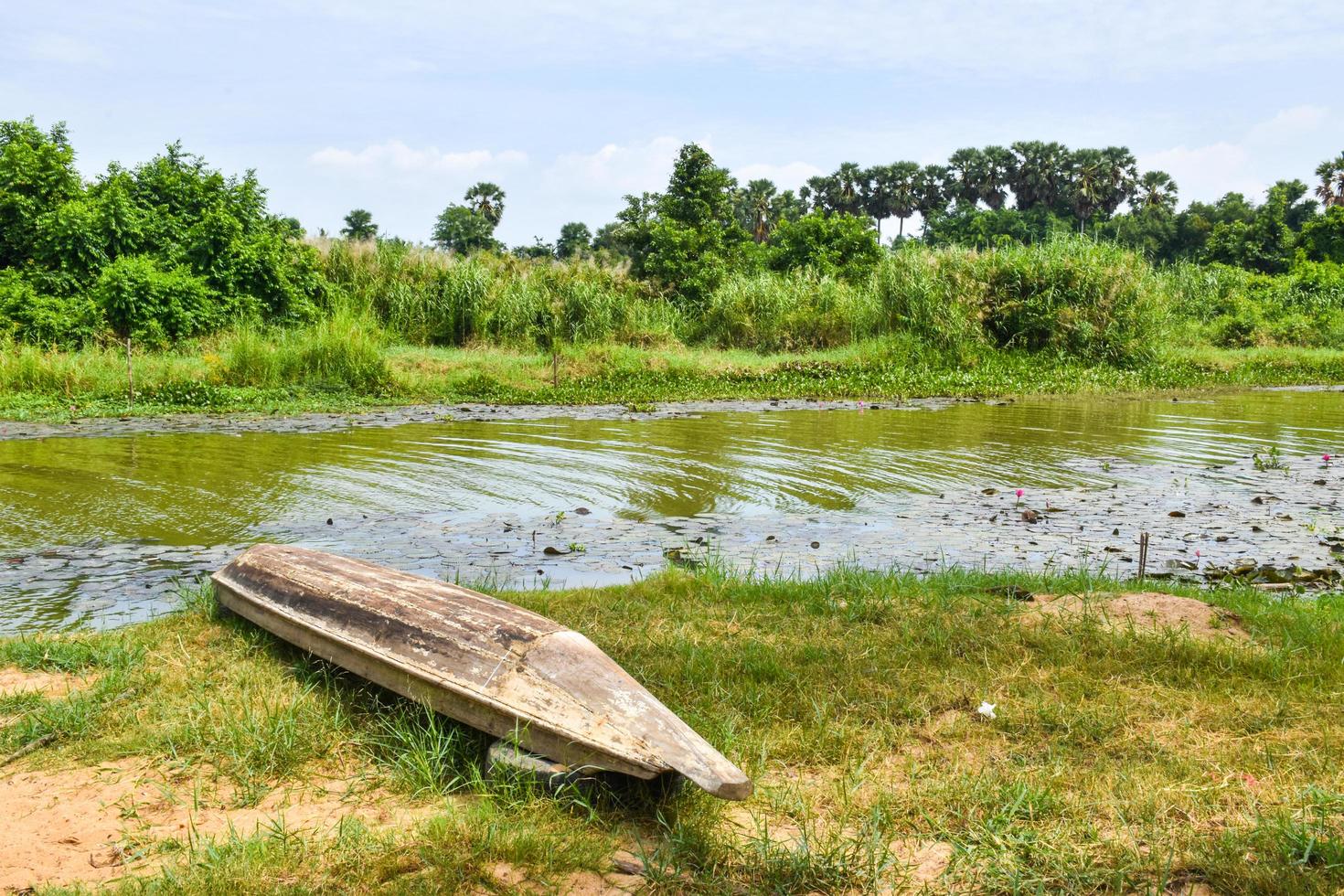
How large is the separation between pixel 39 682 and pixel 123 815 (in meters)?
1.37

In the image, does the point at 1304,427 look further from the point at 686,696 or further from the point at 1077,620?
the point at 686,696

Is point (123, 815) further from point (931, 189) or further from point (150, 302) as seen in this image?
point (931, 189)

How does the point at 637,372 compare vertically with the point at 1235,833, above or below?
above

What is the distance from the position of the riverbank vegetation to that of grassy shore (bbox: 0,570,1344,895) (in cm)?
1195

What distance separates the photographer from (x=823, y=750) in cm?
343

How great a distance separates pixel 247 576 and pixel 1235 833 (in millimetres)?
4122

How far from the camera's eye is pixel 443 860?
8.86 ft

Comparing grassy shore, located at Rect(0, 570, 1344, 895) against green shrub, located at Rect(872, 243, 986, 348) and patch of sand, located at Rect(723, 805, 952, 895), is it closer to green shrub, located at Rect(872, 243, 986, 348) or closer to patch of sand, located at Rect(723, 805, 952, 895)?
patch of sand, located at Rect(723, 805, 952, 895)

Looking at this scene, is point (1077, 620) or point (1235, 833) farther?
point (1077, 620)

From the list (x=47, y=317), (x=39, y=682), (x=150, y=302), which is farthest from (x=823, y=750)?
(x=47, y=317)

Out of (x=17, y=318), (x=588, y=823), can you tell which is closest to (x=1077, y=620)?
(x=588, y=823)

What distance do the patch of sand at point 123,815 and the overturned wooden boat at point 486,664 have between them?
1.38 ft

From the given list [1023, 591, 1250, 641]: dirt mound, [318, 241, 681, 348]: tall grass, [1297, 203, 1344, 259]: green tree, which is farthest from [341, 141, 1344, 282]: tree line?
[1023, 591, 1250, 641]: dirt mound

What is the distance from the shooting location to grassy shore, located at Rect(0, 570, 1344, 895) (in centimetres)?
269
